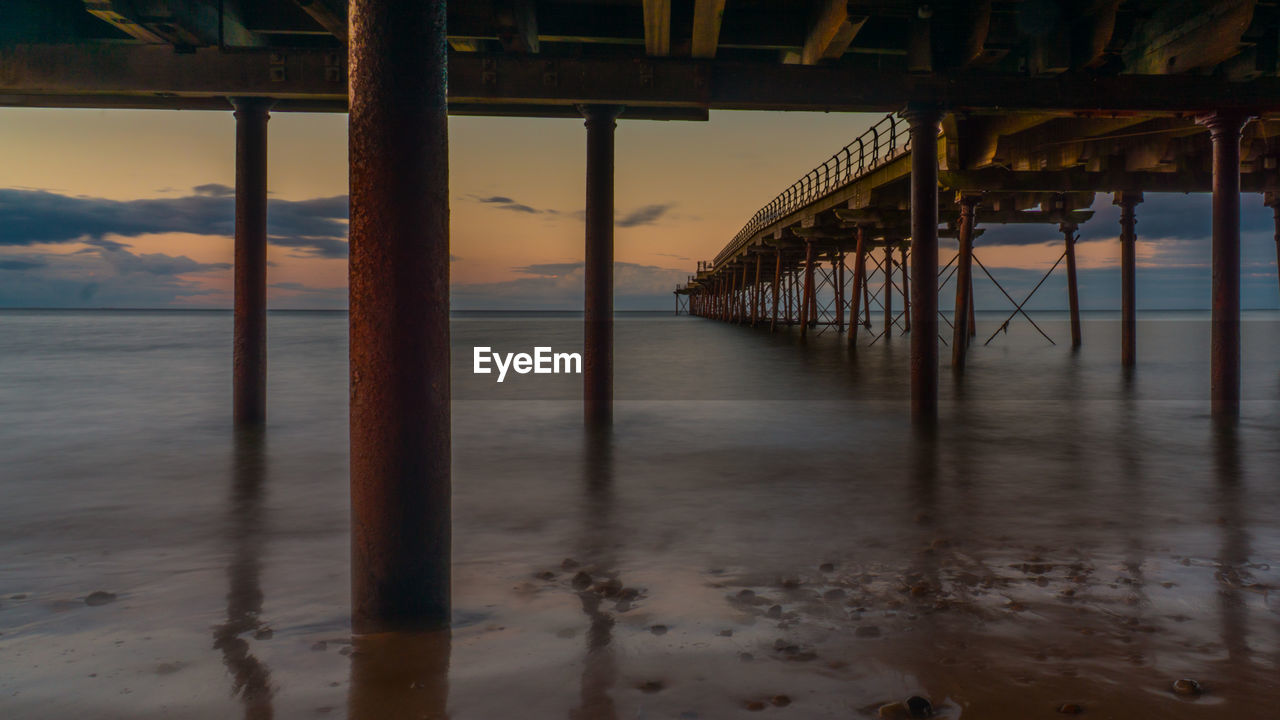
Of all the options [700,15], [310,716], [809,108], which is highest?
[700,15]

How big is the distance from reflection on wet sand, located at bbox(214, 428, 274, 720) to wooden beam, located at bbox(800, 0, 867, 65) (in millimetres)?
6414

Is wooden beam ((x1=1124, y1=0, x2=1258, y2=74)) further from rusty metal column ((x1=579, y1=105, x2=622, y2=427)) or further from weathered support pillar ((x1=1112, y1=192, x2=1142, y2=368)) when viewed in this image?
weathered support pillar ((x1=1112, y1=192, x2=1142, y2=368))

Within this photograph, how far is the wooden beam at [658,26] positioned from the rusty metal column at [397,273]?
14.8ft

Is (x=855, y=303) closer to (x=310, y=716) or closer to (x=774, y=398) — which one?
(x=774, y=398)

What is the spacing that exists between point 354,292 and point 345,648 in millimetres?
Result: 1361

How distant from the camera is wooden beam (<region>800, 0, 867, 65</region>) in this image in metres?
7.19

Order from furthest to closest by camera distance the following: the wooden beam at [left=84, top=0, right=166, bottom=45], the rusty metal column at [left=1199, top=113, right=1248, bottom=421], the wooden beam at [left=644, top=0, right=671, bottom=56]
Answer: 1. the rusty metal column at [left=1199, top=113, right=1248, bottom=421]
2. the wooden beam at [left=644, top=0, right=671, bottom=56]
3. the wooden beam at [left=84, top=0, right=166, bottom=45]

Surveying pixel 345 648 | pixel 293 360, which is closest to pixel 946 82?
pixel 345 648

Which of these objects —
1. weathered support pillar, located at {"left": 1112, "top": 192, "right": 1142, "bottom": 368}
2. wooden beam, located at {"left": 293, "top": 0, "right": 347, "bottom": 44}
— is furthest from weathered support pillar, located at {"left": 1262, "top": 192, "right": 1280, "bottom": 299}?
wooden beam, located at {"left": 293, "top": 0, "right": 347, "bottom": 44}

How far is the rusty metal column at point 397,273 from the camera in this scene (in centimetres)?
281

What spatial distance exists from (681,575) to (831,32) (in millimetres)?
5705

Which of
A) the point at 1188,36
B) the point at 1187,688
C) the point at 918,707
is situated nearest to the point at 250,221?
the point at 918,707

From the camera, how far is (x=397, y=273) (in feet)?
9.28

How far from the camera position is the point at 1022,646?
297 cm
